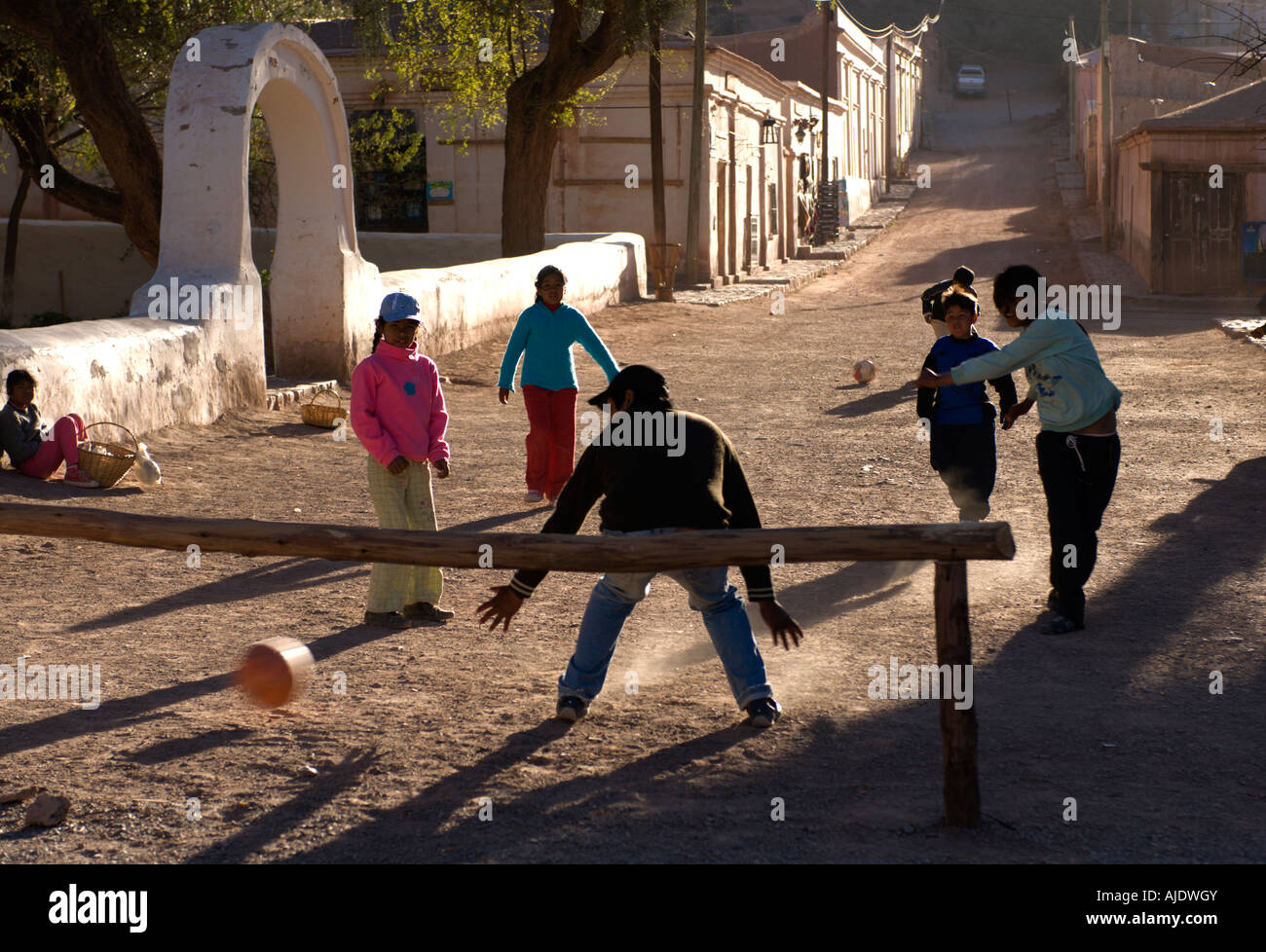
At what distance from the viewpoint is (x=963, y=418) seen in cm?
739

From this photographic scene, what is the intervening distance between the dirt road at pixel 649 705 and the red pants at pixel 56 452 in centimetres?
26

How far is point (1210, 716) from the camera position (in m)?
5.46

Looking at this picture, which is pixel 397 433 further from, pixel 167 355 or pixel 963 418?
pixel 167 355

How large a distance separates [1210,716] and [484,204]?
84.7 ft

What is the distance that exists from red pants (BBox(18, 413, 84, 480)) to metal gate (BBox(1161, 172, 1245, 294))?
21261 mm

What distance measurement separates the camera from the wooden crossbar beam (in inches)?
176

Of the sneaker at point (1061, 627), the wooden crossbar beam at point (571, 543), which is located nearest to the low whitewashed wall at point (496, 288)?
the sneaker at point (1061, 627)

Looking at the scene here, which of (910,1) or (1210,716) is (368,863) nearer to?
(1210,716)

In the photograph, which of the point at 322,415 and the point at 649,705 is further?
the point at 322,415

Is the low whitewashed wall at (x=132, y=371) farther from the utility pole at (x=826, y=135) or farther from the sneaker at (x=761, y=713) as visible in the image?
the utility pole at (x=826, y=135)

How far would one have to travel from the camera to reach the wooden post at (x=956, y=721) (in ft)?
14.6

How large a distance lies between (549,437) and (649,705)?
13.0ft

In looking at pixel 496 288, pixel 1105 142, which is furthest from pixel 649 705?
pixel 1105 142

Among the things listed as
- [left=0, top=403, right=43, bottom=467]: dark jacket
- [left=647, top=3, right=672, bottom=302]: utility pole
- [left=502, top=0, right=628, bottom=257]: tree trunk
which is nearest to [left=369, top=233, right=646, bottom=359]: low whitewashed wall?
[left=647, top=3, right=672, bottom=302]: utility pole
